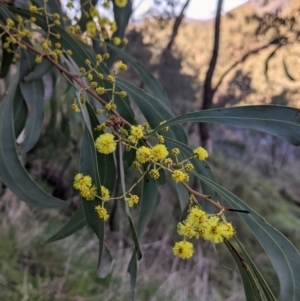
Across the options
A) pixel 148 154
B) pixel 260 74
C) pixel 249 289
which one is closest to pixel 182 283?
pixel 249 289

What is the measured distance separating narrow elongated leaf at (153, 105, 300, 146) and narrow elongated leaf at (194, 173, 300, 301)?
A: 103 mm

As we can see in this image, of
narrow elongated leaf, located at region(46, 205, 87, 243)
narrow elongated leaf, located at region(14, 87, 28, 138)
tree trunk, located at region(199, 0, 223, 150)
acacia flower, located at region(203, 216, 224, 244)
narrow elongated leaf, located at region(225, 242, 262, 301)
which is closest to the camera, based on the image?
acacia flower, located at region(203, 216, 224, 244)

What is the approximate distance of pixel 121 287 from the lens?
4.74ft

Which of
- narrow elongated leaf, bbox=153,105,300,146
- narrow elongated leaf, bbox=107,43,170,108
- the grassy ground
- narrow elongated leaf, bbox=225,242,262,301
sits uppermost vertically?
narrow elongated leaf, bbox=107,43,170,108

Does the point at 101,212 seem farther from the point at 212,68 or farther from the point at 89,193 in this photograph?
the point at 212,68

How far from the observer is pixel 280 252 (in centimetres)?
60

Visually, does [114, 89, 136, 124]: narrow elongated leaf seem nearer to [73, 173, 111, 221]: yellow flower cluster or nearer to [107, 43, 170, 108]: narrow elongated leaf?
[107, 43, 170, 108]: narrow elongated leaf

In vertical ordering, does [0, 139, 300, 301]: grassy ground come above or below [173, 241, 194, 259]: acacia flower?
below

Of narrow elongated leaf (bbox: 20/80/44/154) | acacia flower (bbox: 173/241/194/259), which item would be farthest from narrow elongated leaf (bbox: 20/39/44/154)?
acacia flower (bbox: 173/241/194/259)

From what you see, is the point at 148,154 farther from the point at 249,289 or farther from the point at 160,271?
→ the point at 160,271

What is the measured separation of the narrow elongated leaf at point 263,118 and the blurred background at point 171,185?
0.28 meters

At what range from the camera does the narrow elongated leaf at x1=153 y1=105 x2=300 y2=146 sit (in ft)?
1.92

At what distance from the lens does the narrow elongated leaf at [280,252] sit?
1.89 feet

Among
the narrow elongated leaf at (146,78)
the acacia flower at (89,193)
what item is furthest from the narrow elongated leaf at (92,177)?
the narrow elongated leaf at (146,78)
